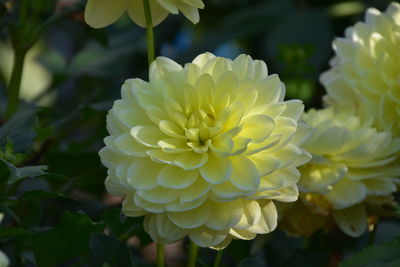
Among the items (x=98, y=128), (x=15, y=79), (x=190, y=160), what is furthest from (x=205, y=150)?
(x=98, y=128)

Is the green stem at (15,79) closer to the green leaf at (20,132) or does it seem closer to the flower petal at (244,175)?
the green leaf at (20,132)

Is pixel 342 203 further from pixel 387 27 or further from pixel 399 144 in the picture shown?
pixel 387 27

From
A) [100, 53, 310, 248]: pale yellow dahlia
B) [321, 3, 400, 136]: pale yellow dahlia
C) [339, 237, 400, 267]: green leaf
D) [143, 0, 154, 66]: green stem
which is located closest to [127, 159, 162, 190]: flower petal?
[100, 53, 310, 248]: pale yellow dahlia

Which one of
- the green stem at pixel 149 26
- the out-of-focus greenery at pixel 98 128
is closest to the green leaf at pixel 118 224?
the out-of-focus greenery at pixel 98 128

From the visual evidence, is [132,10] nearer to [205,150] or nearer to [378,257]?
[205,150]

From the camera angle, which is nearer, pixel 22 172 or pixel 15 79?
pixel 22 172

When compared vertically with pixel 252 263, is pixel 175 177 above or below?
above

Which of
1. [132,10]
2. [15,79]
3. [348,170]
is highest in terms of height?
[132,10]

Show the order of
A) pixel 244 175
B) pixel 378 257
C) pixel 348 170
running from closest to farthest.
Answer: pixel 244 175, pixel 378 257, pixel 348 170
